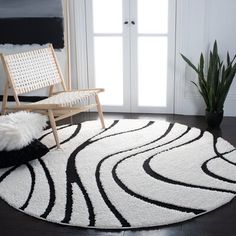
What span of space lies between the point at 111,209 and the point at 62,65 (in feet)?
7.23

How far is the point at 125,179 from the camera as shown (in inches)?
95.5

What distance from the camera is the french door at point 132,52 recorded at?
3.71 m

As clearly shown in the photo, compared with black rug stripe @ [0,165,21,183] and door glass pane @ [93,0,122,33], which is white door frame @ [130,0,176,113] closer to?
door glass pane @ [93,0,122,33]

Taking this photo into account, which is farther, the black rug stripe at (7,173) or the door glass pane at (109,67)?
the door glass pane at (109,67)

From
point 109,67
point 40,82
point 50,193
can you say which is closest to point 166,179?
point 50,193

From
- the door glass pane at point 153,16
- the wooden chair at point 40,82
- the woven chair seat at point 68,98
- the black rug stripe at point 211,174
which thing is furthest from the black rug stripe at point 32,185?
the door glass pane at point 153,16

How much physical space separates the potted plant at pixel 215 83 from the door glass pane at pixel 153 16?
45 centimetres

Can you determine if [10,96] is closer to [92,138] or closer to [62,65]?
[62,65]

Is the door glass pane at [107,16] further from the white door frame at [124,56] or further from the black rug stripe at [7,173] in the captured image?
the black rug stripe at [7,173]

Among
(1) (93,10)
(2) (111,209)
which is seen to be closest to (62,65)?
(1) (93,10)

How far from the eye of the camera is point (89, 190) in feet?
7.53

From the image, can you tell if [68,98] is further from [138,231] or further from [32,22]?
[138,231]

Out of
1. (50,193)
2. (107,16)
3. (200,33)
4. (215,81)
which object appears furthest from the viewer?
(107,16)

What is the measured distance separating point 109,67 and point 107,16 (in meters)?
0.51
